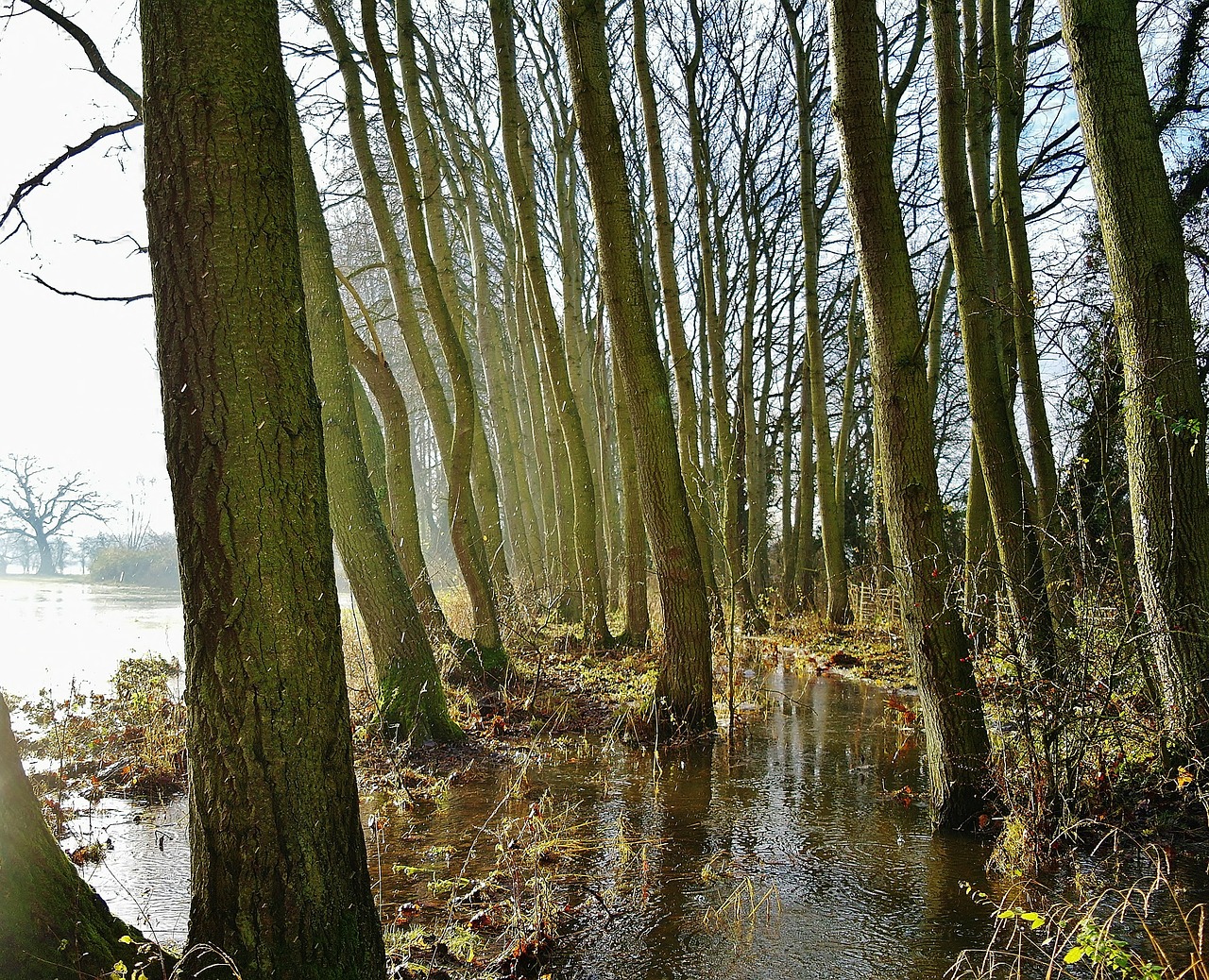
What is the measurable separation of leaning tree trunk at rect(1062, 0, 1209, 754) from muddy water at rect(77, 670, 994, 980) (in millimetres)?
1638

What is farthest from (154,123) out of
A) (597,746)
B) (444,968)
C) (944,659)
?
(597,746)

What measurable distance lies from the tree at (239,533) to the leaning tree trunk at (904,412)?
3.08 m

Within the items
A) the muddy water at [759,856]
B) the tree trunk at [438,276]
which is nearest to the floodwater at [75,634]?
the muddy water at [759,856]

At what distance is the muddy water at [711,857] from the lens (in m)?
3.50

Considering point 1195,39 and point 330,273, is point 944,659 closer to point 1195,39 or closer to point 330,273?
point 330,273

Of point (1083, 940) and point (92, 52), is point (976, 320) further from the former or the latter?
point (92, 52)

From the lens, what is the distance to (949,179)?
5.98 metres

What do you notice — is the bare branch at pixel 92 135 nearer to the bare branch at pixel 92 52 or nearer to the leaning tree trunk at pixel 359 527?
the bare branch at pixel 92 52

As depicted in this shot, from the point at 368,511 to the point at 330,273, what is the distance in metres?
1.91

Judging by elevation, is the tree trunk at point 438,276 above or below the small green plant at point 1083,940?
above

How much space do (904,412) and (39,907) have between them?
4103 millimetres

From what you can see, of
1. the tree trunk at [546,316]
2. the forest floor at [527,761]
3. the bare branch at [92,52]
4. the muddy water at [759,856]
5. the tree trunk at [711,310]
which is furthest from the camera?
the tree trunk at [711,310]

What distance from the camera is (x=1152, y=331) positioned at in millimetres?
4598

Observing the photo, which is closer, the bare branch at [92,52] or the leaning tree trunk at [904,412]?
the bare branch at [92,52]
